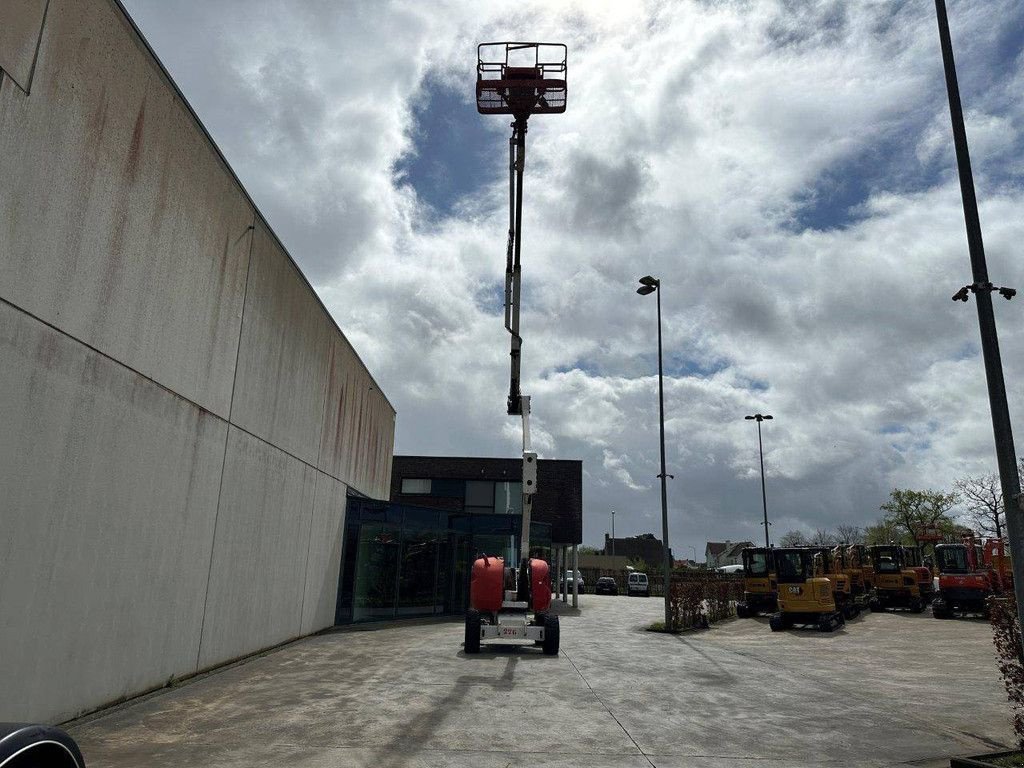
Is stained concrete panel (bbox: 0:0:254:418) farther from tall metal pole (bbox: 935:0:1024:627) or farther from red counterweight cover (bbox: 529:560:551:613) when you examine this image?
tall metal pole (bbox: 935:0:1024:627)

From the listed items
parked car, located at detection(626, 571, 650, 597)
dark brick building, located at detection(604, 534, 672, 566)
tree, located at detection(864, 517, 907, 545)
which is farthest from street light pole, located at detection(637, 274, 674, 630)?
dark brick building, located at detection(604, 534, 672, 566)

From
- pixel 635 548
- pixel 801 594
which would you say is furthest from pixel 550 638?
pixel 635 548

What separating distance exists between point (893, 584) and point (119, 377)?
30268 mm

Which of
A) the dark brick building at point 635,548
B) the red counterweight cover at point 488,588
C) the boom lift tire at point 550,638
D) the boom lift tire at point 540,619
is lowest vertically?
the boom lift tire at point 550,638

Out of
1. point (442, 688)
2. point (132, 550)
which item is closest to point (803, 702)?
point (442, 688)

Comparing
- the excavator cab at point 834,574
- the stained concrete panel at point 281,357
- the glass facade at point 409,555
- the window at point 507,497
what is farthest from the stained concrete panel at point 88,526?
the window at point 507,497

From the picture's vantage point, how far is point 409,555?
21875 mm

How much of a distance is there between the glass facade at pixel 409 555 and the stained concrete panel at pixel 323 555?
2.12 ft

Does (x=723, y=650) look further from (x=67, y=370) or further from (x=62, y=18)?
(x=62, y=18)

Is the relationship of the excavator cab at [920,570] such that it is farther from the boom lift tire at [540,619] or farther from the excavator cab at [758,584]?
the boom lift tire at [540,619]

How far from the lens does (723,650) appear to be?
17.2 m

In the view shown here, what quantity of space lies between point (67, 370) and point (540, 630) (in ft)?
34.4

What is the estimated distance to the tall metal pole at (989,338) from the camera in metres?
6.84

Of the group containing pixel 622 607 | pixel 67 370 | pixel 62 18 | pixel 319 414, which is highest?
pixel 62 18
